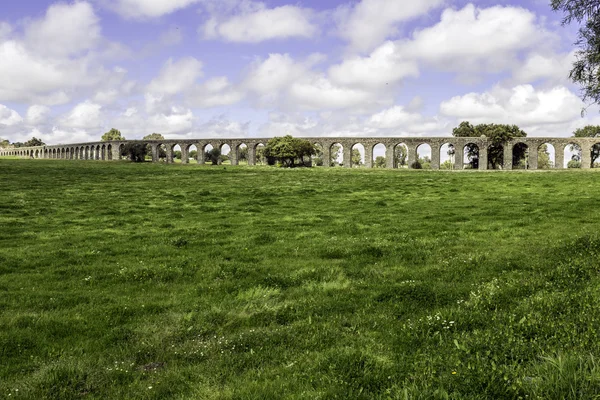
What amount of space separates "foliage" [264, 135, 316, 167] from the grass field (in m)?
79.9

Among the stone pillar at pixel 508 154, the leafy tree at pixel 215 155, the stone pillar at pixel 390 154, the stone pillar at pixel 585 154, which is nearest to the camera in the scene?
the stone pillar at pixel 585 154

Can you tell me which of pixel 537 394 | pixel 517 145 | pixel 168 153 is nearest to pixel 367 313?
pixel 537 394

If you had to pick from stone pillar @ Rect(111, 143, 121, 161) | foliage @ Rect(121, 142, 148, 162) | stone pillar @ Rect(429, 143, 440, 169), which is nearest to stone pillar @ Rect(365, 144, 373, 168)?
stone pillar @ Rect(429, 143, 440, 169)

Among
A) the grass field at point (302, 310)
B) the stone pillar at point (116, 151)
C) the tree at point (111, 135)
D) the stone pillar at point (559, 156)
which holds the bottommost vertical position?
the grass field at point (302, 310)

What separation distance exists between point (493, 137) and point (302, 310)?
98.4 m

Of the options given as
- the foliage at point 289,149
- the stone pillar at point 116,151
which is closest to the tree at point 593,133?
the foliage at point 289,149

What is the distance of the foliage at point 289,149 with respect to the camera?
315 feet

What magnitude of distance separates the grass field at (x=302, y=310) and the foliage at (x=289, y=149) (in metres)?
79.9

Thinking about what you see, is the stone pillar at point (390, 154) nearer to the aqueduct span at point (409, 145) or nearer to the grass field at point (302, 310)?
the aqueduct span at point (409, 145)

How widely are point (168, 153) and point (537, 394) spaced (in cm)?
13091

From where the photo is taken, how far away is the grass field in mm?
4914

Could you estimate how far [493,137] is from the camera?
9369cm

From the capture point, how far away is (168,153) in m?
126

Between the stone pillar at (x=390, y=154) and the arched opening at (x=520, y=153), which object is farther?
the stone pillar at (x=390, y=154)
